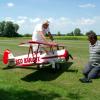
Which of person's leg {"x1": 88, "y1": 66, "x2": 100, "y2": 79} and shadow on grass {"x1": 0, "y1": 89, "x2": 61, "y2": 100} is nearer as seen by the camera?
shadow on grass {"x1": 0, "y1": 89, "x2": 61, "y2": 100}

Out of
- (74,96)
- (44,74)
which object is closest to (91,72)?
(74,96)

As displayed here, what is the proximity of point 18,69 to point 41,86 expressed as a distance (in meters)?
4.10

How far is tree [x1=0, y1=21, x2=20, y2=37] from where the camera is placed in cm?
12118

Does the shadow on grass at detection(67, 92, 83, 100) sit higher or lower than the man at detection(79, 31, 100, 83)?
lower

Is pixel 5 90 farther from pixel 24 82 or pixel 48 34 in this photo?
pixel 48 34

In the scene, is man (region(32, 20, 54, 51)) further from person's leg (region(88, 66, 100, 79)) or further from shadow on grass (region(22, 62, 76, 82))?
person's leg (region(88, 66, 100, 79))

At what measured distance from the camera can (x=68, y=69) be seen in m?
12.8

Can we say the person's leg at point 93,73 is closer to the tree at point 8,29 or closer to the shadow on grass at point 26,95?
the shadow on grass at point 26,95

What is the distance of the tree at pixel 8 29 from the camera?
121181 mm

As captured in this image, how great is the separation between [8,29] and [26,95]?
116m

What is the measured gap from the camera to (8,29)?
122250mm

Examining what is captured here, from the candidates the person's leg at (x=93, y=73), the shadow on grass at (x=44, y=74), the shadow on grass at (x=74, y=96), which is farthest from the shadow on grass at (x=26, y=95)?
the person's leg at (x=93, y=73)

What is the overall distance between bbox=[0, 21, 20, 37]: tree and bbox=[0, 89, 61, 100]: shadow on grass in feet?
370

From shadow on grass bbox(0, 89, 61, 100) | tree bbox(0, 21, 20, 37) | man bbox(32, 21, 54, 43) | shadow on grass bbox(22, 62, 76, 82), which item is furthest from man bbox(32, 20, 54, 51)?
tree bbox(0, 21, 20, 37)
